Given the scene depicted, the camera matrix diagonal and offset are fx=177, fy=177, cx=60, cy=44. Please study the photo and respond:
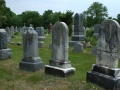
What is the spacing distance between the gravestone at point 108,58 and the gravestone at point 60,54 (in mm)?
1053

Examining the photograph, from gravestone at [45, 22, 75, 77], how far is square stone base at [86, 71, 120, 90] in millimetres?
908

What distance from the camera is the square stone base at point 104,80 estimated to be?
523 centimetres

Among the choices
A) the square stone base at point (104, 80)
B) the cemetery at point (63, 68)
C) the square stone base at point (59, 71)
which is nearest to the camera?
the square stone base at point (104, 80)

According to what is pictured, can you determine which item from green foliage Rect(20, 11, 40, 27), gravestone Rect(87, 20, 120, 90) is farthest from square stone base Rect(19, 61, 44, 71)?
green foliage Rect(20, 11, 40, 27)

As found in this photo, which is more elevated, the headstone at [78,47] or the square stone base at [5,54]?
the headstone at [78,47]

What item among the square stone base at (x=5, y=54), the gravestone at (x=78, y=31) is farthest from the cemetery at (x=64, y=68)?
the gravestone at (x=78, y=31)

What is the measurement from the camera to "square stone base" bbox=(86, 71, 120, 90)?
206 inches

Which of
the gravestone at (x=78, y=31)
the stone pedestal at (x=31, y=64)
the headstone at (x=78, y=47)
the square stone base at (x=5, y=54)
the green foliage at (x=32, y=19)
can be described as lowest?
the stone pedestal at (x=31, y=64)

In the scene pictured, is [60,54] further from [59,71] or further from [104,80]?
[104,80]

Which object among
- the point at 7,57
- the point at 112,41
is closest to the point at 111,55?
the point at 112,41

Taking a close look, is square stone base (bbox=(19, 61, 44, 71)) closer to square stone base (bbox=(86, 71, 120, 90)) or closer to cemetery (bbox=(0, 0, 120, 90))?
cemetery (bbox=(0, 0, 120, 90))

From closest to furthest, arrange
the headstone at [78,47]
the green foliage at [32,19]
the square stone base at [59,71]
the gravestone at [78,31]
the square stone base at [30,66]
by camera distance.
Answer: the square stone base at [59,71] → the square stone base at [30,66] → the headstone at [78,47] → the gravestone at [78,31] → the green foliage at [32,19]

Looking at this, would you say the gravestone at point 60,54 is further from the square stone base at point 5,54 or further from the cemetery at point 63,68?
the square stone base at point 5,54

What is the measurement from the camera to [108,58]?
5492 millimetres
